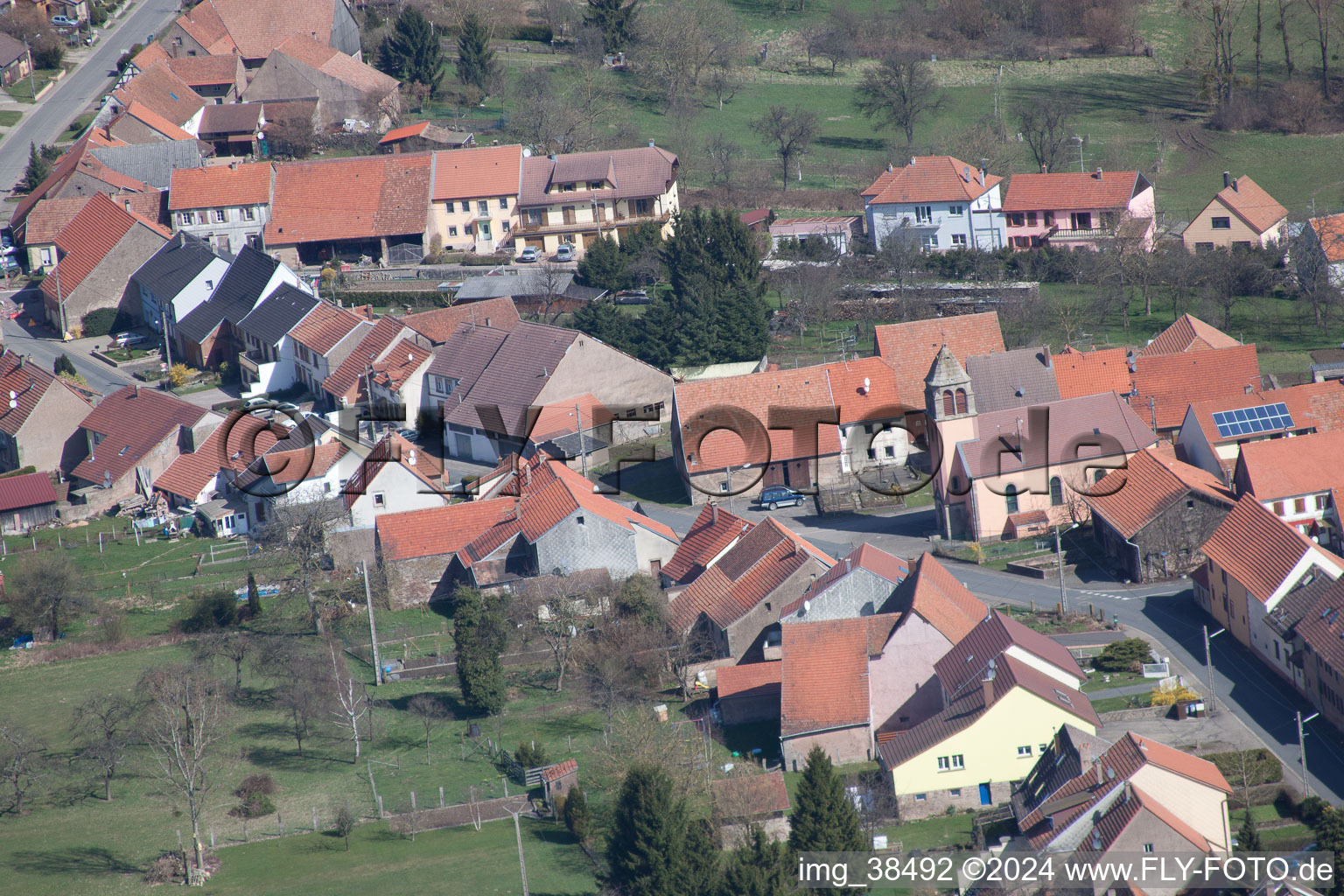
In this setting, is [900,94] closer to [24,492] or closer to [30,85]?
[30,85]

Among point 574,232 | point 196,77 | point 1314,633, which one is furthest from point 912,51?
point 1314,633

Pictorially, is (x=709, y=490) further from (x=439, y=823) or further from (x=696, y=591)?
(x=439, y=823)

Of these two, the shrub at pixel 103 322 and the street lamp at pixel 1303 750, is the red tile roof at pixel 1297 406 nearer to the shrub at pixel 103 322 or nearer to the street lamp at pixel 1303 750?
the street lamp at pixel 1303 750

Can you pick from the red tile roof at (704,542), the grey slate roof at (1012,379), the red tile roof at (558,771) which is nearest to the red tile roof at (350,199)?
the grey slate roof at (1012,379)

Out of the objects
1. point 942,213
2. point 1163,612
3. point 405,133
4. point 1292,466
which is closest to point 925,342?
point 1292,466

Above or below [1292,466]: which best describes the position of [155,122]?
above

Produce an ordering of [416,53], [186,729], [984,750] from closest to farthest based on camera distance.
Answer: [984,750], [186,729], [416,53]
